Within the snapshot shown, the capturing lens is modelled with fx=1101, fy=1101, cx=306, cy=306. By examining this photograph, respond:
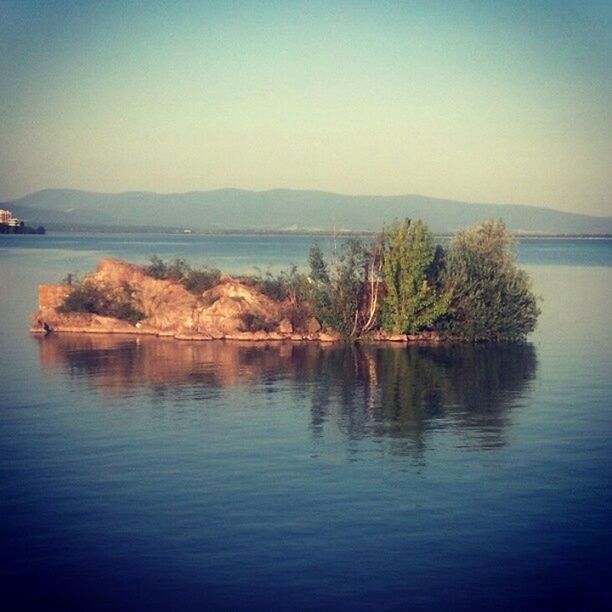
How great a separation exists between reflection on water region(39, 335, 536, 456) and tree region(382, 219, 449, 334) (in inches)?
74.2

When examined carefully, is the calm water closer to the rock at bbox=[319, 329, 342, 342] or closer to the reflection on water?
the reflection on water

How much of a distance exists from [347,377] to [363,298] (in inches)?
422

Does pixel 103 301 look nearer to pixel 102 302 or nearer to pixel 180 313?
pixel 102 302

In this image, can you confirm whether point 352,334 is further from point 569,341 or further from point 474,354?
point 569,341

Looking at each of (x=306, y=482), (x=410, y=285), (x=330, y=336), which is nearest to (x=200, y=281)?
(x=330, y=336)

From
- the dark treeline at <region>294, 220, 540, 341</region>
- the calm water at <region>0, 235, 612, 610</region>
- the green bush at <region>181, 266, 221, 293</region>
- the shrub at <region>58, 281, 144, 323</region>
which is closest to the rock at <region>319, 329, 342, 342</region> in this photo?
the dark treeline at <region>294, 220, 540, 341</region>

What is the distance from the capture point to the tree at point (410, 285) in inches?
1950

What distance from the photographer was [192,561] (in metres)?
20.3

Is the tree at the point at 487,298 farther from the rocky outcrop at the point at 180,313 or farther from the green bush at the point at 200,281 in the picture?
the green bush at the point at 200,281

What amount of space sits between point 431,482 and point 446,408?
9680mm

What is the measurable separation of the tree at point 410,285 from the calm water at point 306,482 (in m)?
4.46

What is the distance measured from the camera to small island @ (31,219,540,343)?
50375 mm

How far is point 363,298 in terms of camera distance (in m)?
51.2

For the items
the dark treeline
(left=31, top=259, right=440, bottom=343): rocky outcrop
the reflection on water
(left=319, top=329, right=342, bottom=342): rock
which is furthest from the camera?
(left=31, top=259, right=440, bottom=343): rocky outcrop
